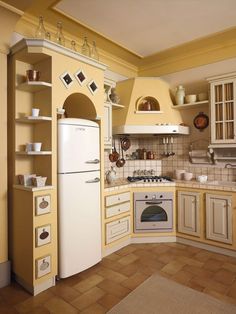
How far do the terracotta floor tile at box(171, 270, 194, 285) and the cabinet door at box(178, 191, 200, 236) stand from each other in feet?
2.40

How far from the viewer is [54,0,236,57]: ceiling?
2.25m

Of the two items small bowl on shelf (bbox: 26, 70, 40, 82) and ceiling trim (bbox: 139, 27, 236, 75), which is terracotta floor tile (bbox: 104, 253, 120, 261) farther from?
ceiling trim (bbox: 139, 27, 236, 75)

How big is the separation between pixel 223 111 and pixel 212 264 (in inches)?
72.6

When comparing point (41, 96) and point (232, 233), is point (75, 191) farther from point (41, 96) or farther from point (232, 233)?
point (232, 233)

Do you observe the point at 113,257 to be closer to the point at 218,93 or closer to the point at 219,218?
the point at 219,218

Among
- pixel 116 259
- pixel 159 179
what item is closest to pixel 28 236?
pixel 116 259

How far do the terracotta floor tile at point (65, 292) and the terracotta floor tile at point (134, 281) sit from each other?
17.5 inches

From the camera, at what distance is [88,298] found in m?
1.94

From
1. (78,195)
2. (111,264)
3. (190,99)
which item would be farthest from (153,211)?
(190,99)

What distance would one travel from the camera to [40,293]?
6.56 feet

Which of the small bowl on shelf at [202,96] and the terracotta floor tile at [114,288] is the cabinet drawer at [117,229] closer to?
the terracotta floor tile at [114,288]

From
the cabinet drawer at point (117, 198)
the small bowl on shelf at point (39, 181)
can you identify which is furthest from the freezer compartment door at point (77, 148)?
the cabinet drawer at point (117, 198)

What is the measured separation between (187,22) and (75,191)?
2238mm

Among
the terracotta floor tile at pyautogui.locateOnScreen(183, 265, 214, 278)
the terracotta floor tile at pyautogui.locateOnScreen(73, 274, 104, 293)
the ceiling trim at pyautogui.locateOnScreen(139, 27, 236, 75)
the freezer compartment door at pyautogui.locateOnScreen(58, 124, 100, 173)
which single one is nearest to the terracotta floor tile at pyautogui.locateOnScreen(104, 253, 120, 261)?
the terracotta floor tile at pyautogui.locateOnScreen(73, 274, 104, 293)
